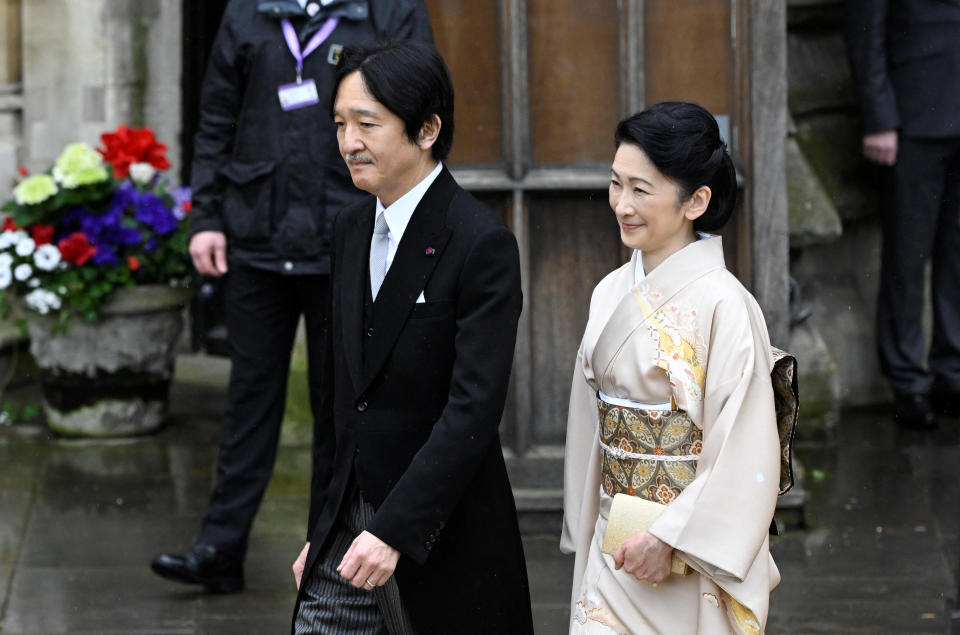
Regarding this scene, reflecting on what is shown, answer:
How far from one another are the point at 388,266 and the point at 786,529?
9.00ft

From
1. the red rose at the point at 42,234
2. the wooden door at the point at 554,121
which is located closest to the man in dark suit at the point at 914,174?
the wooden door at the point at 554,121

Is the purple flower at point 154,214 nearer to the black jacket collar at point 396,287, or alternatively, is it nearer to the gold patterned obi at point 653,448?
the black jacket collar at point 396,287

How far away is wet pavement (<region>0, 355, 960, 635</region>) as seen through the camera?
5.05m

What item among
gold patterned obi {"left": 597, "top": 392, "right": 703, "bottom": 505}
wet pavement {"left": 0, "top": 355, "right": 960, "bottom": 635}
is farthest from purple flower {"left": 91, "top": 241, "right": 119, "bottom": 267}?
gold patterned obi {"left": 597, "top": 392, "right": 703, "bottom": 505}

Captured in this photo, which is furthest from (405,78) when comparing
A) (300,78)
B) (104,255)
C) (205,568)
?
(104,255)

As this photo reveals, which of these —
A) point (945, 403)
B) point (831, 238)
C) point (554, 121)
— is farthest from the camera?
point (945, 403)

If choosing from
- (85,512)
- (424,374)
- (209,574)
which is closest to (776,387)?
(424,374)

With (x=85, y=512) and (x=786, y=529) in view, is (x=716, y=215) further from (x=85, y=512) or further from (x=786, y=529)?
(x=85, y=512)

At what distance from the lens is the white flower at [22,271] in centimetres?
683

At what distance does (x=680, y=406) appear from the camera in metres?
3.39

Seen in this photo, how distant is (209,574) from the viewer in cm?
521

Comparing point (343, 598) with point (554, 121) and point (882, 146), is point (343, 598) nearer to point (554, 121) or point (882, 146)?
point (554, 121)

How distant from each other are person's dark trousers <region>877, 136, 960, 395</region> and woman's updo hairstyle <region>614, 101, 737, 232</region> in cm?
377

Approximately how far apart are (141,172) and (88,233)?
343mm
